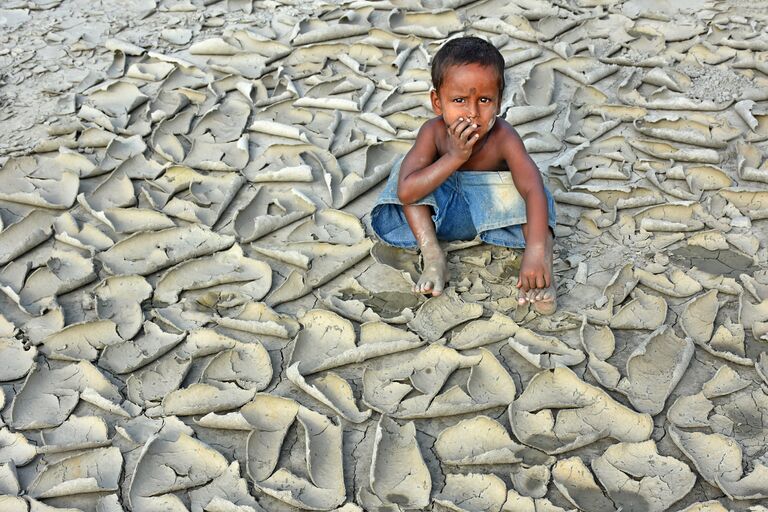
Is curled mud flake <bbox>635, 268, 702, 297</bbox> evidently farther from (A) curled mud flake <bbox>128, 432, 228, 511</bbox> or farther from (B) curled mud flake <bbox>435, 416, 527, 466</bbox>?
(A) curled mud flake <bbox>128, 432, 228, 511</bbox>

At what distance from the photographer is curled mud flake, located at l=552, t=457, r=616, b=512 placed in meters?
1.42

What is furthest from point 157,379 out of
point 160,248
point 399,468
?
point 399,468

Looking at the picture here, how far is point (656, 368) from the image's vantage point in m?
1.68

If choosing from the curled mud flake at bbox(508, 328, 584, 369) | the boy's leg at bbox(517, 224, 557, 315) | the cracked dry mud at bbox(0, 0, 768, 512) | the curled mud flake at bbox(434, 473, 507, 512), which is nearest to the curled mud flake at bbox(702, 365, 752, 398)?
the cracked dry mud at bbox(0, 0, 768, 512)

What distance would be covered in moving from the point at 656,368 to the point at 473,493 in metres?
0.51

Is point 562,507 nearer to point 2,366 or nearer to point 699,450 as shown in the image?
point 699,450

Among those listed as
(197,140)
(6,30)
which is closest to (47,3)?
(6,30)

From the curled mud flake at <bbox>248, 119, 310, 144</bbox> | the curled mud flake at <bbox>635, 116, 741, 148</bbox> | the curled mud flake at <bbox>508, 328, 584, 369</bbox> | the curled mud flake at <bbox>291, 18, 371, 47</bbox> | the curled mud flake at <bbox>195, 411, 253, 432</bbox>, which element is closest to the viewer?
the curled mud flake at <bbox>195, 411, 253, 432</bbox>

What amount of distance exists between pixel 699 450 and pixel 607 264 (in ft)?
1.94

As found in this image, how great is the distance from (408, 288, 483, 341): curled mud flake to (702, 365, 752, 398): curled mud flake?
51 cm

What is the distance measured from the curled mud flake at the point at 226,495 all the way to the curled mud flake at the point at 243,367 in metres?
0.22

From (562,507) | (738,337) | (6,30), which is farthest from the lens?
(6,30)

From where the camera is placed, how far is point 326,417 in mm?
1611

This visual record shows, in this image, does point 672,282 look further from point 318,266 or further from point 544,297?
point 318,266
